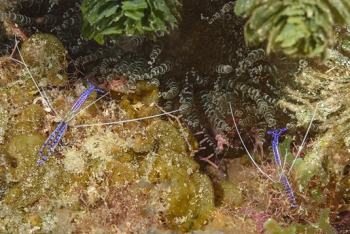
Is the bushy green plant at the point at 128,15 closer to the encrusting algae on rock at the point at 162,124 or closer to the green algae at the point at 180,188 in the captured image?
the encrusting algae on rock at the point at 162,124

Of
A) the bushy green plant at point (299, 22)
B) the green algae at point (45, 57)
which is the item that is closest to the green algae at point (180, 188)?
the green algae at point (45, 57)

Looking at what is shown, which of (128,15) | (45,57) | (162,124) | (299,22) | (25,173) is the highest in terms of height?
(299,22)

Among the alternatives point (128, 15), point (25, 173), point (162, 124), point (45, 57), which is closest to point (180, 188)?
point (162, 124)

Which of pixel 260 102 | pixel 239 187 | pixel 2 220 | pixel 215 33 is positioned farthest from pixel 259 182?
pixel 2 220

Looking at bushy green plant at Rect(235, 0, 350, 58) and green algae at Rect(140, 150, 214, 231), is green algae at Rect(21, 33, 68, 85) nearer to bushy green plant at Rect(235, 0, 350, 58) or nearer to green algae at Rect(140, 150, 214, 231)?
green algae at Rect(140, 150, 214, 231)

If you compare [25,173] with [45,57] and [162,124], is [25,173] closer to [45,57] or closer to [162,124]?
[45,57]

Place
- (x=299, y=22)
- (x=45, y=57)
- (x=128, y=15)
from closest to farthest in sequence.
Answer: (x=299, y=22) → (x=128, y=15) → (x=45, y=57)
